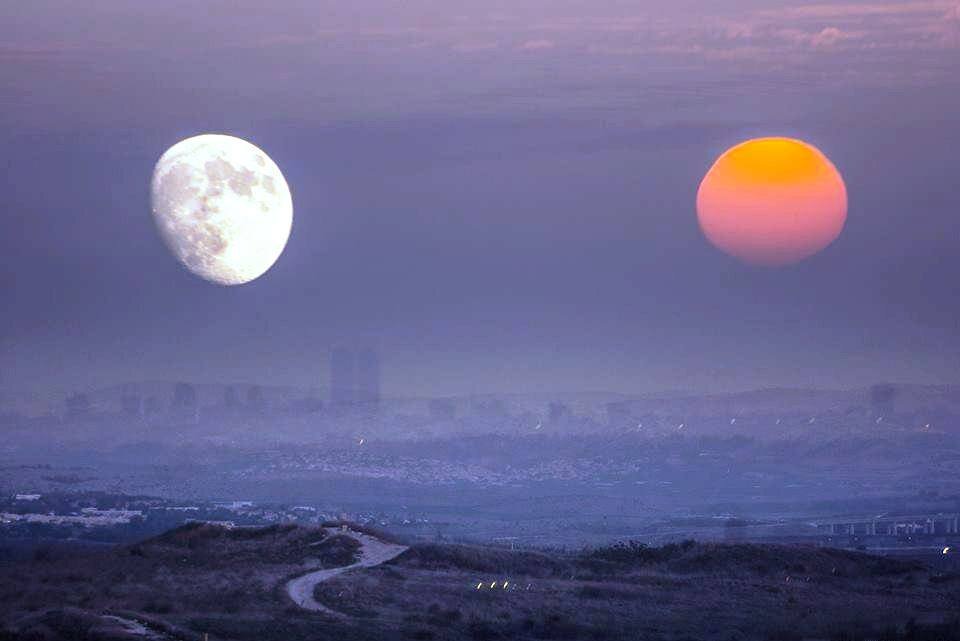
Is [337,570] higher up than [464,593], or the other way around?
[337,570]

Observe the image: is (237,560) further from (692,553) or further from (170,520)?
(170,520)

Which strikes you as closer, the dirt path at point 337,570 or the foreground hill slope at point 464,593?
the foreground hill slope at point 464,593

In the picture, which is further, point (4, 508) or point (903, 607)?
point (4, 508)

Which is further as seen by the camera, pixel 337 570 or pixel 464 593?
pixel 337 570

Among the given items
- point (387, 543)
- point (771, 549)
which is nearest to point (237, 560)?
point (387, 543)
